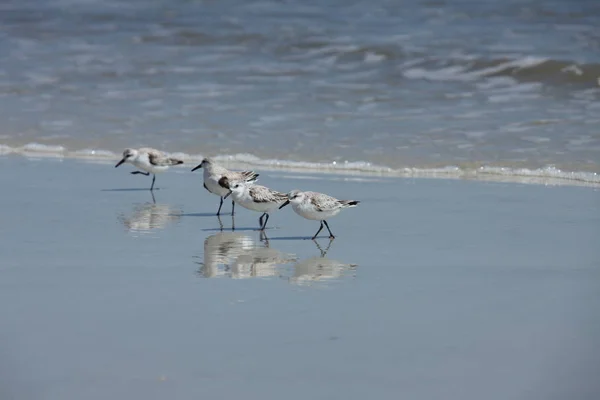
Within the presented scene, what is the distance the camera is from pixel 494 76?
56.1 ft

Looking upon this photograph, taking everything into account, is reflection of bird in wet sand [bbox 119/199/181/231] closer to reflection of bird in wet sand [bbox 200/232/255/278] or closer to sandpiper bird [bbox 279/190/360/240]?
reflection of bird in wet sand [bbox 200/232/255/278]

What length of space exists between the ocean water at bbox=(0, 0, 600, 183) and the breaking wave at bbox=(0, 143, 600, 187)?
38 millimetres

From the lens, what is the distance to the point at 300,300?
5898 millimetres

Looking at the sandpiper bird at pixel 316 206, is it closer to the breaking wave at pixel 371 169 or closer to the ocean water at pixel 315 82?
the breaking wave at pixel 371 169

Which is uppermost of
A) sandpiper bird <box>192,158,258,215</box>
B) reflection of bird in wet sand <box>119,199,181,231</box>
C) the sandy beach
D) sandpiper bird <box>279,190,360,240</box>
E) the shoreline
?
the shoreline

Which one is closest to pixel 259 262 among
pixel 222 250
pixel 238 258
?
pixel 238 258

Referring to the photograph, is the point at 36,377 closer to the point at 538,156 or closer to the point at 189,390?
the point at 189,390

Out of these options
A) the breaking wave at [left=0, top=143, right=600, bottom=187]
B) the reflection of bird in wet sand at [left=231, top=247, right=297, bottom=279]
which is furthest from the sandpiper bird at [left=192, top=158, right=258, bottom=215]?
the breaking wave at [left=0, top=143, right=600, bottom=187]

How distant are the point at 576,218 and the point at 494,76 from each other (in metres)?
8.48

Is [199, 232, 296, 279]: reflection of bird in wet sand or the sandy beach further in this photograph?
[199, 232, 296, 279]: reflection of bird in wet sand

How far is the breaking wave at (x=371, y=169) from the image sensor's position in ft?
37.0

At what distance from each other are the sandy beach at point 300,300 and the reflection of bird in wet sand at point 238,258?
0.07ft

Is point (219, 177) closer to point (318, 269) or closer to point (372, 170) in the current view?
point (372, 170)

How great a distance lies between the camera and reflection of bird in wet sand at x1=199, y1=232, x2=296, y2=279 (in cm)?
671
